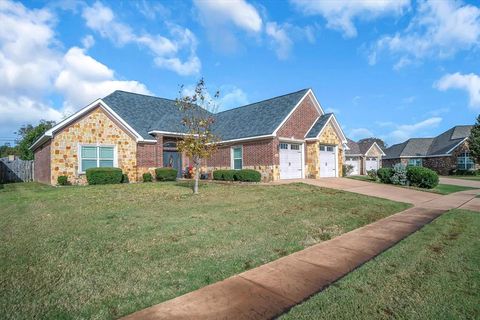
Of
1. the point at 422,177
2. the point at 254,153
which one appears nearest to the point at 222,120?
the point at 254,153

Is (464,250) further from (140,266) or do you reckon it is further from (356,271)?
(140,266)

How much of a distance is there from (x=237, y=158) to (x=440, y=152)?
34.1 meters

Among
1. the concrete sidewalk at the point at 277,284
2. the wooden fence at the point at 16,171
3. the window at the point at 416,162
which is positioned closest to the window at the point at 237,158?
the concrete sidewalk at the point at 277,284

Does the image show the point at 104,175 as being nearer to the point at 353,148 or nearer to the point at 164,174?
the point at 164,174

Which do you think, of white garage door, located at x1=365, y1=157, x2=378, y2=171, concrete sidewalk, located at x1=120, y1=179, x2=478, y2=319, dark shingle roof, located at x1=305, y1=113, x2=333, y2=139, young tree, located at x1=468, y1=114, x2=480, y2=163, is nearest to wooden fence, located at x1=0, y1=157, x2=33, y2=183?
dark shingle roof, located at x1=305, y1=113, x2=333, y2=139

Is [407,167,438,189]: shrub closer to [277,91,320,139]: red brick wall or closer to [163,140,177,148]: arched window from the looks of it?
[277,91,320,139]: red brick wall

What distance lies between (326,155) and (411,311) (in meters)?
20.2

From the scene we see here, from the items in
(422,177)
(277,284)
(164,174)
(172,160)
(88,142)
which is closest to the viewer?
(277,284)

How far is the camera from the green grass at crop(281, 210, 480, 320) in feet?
10.4

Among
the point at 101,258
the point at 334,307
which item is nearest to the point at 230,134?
the point at 101,258

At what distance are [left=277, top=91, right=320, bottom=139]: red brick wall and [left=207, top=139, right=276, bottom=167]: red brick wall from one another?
115cm

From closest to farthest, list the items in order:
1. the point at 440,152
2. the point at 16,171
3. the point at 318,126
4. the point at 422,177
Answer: the point at 422,177 → the point at 318,126 → the point at 16,171 → the point at 440,152

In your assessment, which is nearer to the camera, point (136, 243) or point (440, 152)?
point (136, 243)

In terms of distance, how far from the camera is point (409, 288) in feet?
12.4
